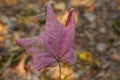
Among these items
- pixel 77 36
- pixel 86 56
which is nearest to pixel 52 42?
pixel 86 56

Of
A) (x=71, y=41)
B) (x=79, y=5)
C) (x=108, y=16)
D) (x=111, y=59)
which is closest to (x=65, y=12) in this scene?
(x=79, y=5)

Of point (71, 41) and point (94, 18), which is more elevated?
point (71, 41)

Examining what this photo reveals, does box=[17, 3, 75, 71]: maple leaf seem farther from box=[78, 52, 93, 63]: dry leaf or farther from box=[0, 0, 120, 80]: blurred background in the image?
box=[78, 52, 93, 63]: dry leaf

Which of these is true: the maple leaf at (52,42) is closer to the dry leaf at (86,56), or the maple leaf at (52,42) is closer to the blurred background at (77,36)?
the blurred background at (77,36)

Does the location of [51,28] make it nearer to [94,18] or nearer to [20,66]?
[20,66]

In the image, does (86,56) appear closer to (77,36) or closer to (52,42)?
(77,36)

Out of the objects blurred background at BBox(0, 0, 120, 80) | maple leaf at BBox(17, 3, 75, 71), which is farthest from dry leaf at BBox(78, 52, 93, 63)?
maple leaf at BBox(17, 3, 75, 71)

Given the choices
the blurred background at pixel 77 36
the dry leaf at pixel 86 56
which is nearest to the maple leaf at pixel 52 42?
the blurred background at pixel 77 36
